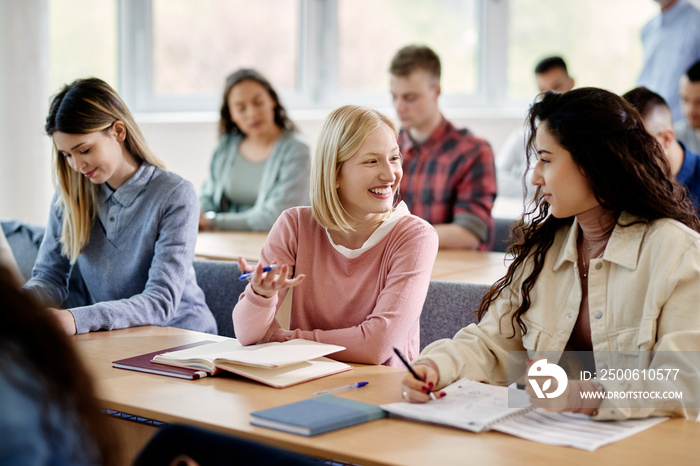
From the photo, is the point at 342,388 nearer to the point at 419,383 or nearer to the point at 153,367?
the point at 419,383

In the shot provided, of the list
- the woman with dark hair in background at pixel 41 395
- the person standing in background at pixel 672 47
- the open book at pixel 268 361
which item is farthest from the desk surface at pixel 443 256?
the person standing in background at pixel 672 47

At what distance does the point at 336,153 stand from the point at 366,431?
2.98 feet

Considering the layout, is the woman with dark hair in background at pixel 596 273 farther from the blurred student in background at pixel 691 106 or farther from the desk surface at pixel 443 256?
the blurred student in background at pixel 691 106

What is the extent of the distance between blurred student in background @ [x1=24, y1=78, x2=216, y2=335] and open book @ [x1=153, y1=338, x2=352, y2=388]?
0.52 metres

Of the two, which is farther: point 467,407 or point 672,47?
point 672,47

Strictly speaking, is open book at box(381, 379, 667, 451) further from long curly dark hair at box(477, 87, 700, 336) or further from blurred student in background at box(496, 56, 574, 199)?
blurred student in background at box(496, 56, 574, 199)

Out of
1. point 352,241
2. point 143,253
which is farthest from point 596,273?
point 143,253

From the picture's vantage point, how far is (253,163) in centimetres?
413

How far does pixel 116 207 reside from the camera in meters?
2.46

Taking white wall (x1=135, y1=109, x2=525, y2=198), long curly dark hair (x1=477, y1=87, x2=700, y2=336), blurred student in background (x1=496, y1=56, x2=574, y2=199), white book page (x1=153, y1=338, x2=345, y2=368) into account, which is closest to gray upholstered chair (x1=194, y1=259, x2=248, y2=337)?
white book page (x1=153, y1=338, x2=345, y2=368)

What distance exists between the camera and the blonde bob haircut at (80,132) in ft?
7.70

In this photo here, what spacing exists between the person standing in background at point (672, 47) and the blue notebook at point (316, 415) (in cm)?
415

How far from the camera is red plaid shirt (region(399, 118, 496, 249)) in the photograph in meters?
3.41

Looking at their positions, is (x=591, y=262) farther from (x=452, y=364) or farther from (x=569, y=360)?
(x=452, y=364)
